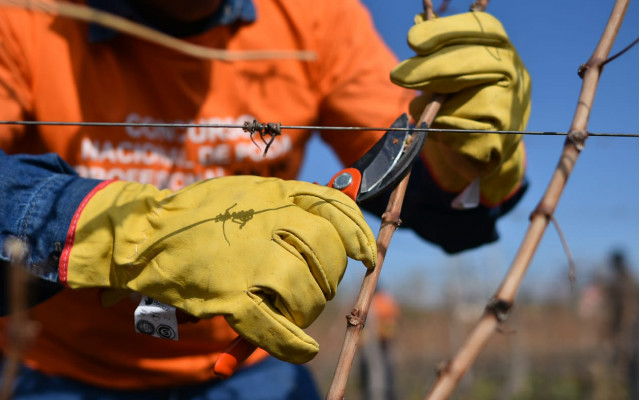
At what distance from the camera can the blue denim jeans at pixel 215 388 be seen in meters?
1.47

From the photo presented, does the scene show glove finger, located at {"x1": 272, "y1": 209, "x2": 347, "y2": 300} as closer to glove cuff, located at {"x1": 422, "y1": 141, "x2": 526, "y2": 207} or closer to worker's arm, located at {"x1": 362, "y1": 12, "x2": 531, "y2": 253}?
worker's arm, located at {"x1": 362, "y1": 12, "x2": 531, "y2": 253}

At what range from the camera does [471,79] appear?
1200 millimetres

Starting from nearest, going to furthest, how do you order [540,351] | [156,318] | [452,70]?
[156,318]
[452,70]
[540,351]

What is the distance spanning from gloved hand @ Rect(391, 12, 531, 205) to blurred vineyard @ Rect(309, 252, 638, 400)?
1.20 ft

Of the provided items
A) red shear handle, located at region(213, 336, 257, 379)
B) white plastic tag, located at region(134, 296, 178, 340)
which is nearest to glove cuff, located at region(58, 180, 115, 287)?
white plastic tag, located at region(134, 296, 178, 340)

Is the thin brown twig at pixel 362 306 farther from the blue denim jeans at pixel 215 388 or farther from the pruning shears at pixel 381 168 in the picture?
the blue denim jeans at pixel 215 388

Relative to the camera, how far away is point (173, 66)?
157 cm

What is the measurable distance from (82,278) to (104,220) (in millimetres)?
99

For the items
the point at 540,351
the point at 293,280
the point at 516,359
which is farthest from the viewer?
the point at 540,351

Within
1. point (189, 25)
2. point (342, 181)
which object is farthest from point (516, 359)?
point (342, 181)

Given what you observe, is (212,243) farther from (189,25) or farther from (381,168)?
(189,25)

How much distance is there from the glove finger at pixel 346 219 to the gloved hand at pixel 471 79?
35 centimetres

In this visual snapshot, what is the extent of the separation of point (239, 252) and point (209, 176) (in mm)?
666

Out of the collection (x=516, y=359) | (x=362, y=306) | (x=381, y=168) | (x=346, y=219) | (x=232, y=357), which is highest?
(x=381, y=168)
